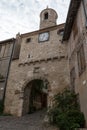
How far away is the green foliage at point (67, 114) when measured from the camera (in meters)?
6.31

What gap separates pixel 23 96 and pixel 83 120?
6.43 metres

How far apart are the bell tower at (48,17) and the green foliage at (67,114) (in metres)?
10.5

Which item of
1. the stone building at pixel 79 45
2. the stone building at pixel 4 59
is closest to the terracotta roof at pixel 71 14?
the stone building at pixel 79 45

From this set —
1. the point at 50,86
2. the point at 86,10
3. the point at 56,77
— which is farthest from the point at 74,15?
the point at 50,86

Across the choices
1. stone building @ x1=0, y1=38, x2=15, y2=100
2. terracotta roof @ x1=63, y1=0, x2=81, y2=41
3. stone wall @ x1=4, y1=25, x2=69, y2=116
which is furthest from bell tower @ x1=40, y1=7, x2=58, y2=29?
terracotta roof @ x1=63, y1=0, x2=81, y2=41

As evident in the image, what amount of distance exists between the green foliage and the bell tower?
34.6 feet

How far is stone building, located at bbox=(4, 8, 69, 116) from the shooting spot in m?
11.2

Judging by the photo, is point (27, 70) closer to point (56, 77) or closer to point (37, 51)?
point (37, 51)

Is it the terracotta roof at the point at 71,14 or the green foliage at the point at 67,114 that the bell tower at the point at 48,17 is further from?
the green foliage at the point at 67,114

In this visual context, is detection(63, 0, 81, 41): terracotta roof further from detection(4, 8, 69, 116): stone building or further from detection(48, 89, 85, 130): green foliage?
detection(48, 89, 85, 130): green foliage

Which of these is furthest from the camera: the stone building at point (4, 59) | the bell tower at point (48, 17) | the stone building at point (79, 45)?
the bell tower at point (48, 17)

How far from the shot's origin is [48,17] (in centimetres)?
1709

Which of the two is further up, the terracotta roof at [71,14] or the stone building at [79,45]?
the terracotta roof at [71,14]

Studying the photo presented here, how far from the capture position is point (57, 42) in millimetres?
12711
